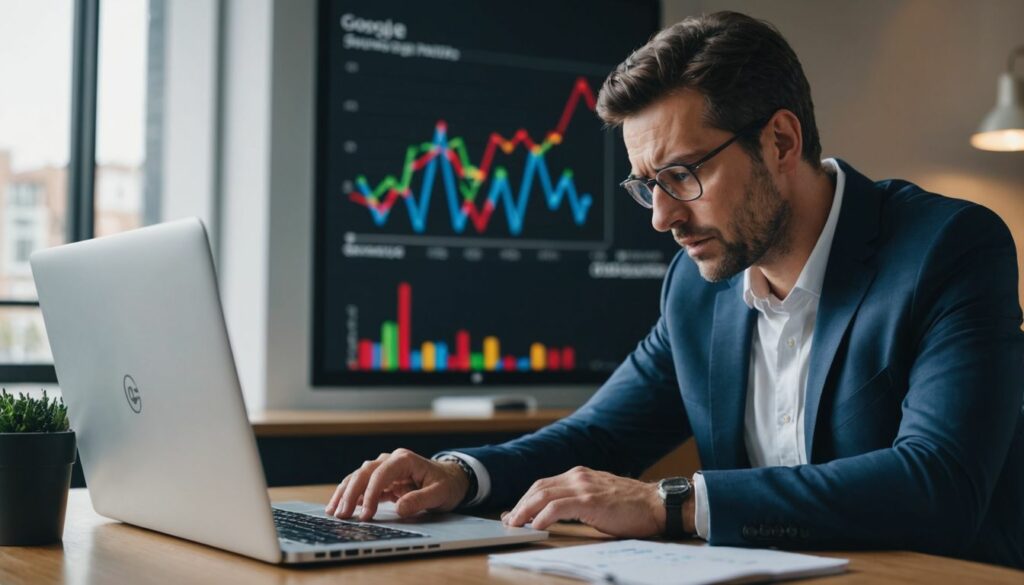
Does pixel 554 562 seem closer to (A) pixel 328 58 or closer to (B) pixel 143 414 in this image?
(B) pixel 143 414

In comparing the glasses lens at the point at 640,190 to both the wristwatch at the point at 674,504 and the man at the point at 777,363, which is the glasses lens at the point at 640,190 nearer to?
the man at the point at 777,363

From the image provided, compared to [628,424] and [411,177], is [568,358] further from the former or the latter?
[628,424]

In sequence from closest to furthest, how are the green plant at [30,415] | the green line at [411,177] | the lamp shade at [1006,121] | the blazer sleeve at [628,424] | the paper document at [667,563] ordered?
the paper document at [667,563] → the green plant at [30,415] → the blazer sleeve at [628,424] → the green line at [411,177] → the lamp shade at [1006,121]

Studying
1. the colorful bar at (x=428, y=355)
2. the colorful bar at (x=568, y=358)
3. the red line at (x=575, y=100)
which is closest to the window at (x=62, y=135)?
the colorful bar at (x=428, y=355)

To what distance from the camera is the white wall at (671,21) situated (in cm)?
323

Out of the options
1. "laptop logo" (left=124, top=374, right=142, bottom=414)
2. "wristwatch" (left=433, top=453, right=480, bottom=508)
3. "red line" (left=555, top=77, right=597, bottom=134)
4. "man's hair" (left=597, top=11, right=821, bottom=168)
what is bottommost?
"wristwatch" (left=433, top=453, right=480, bottom=508)

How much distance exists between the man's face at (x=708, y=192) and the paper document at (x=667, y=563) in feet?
2.01

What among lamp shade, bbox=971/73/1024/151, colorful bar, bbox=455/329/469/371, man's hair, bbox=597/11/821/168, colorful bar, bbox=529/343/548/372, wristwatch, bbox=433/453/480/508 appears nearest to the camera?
wristwatch, bbox=433/453/480/508

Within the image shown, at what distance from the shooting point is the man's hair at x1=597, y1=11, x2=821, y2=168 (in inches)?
66.7

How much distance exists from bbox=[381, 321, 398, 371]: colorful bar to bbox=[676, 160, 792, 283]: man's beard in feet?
5.57

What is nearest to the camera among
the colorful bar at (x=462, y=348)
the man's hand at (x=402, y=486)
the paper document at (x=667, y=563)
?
the paper document at (x=667, y=563)

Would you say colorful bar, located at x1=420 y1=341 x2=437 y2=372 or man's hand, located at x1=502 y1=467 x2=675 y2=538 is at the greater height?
man's hand, located at x1=502 y1=467 x2=675 y2=538

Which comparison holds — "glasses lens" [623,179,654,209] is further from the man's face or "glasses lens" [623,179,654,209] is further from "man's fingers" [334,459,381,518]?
"man's fingers" [334,459,381,518]

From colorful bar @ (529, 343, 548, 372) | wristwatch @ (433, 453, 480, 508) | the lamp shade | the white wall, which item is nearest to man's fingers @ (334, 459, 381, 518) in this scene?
wristwatch @ (433, 453, 480, 508)
